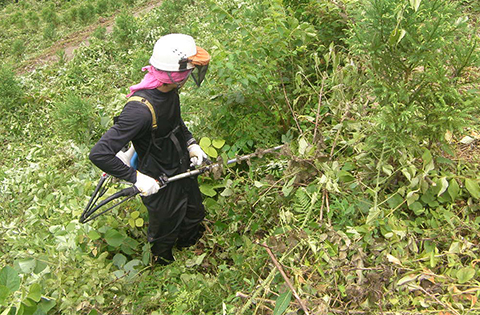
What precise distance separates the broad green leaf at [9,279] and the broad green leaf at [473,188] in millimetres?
2647

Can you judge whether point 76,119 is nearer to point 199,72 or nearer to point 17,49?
point 199,72

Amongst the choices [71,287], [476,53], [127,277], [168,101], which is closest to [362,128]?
[476,53]

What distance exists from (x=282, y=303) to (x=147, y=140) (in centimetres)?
158

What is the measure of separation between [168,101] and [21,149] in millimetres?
3822

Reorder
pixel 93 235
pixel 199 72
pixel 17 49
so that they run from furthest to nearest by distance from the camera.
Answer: pixel 17 49 < pixel 93 235 < pixel 199 72

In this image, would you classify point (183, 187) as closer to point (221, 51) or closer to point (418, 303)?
point (221, 51)

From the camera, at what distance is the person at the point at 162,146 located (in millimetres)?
2527

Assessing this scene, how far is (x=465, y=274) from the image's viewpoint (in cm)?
197

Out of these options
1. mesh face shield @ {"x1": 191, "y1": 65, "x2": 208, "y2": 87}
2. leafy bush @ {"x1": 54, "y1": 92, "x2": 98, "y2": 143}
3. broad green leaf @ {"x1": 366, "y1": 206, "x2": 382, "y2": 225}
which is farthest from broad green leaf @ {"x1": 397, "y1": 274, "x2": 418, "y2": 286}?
leafy bush @ {"x1": 54, "y1": 92, "x2": 98, "y2": 143}

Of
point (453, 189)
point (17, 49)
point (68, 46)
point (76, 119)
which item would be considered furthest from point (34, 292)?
point (17, 49)

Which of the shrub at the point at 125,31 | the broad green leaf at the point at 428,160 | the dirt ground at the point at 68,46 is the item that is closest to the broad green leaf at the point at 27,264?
the broad green leaf at the point at 428,160

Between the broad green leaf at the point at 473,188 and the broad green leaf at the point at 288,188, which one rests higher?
the broad green leaf at the point at 473,188

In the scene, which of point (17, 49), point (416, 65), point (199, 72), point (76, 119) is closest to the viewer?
point (416, 65)

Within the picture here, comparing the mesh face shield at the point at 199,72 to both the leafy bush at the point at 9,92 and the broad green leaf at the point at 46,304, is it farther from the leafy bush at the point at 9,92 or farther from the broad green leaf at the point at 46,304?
the leafy bush at the point at 9,92
